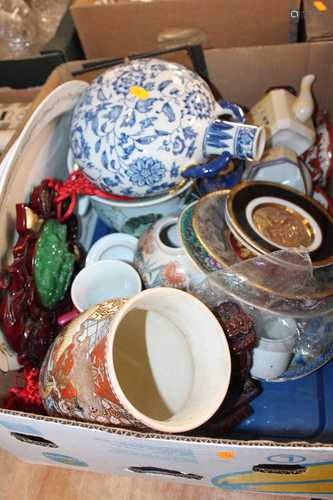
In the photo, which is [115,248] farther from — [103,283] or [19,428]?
[19,428]

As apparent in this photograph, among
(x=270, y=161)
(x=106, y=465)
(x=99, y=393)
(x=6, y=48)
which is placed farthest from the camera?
(x=6, y=48)

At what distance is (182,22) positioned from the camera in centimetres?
78

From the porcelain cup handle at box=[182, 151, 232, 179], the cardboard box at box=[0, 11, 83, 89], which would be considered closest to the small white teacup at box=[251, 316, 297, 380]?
the porcelain cup handle at box=[182, 151, 232, 179]

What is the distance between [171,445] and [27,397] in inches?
8.7

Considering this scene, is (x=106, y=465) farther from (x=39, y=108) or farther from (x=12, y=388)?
(x=39, y=108)

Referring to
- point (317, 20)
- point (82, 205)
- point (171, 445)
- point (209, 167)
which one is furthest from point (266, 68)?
point (171, 445)

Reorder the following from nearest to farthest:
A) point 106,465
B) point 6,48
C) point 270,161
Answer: point 106,465 < point 270,161 < point 6,48

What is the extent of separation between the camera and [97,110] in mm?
589

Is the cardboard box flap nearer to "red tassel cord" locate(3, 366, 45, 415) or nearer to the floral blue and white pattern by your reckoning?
the floral blue and white pattern

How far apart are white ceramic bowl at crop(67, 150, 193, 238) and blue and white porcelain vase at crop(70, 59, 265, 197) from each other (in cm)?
3

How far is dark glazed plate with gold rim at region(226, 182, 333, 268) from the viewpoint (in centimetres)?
55

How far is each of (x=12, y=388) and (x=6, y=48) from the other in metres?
0.69

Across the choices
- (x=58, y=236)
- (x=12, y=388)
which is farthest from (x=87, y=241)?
(x=12, y=388)

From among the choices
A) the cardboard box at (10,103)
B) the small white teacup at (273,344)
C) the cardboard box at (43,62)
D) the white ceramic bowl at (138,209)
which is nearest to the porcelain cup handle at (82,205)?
the white ceramic bowl at (138,209)
